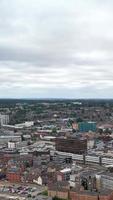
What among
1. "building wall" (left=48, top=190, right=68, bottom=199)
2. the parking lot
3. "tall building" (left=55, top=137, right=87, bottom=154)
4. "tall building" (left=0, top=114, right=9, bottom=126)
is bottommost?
the parking lot

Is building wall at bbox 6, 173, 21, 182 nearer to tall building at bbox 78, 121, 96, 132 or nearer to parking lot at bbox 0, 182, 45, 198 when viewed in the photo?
parking lot at bbox 0, 182, 45, 198

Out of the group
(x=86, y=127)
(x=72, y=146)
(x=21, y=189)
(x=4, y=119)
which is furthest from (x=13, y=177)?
(x=4, y=119)

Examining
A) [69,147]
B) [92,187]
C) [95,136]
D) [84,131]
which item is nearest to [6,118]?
[84,131]

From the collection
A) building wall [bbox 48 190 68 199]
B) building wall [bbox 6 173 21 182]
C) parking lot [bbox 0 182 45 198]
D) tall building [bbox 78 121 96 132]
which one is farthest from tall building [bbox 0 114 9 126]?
building wall [bbox 48 190 68 199]

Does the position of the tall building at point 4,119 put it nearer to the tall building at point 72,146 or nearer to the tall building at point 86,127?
the tall building at point 86,127

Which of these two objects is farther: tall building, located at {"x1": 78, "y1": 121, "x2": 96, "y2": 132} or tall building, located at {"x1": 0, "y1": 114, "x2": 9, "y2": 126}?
tall building, located at {"x1": 0, "y1": 114, "x2": 9, "y2": 126}

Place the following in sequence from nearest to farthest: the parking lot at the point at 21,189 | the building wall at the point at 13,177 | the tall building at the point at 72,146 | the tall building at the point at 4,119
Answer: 1. the parking lot at the point at 21,189
2. the building wall at the point at 13,177
3. the tall building at the point at 72,146
4. the tall building at the point at 4,119

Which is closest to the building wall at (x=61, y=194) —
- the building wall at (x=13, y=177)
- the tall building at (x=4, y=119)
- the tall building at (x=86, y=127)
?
the building wall at (x=13, y=177)

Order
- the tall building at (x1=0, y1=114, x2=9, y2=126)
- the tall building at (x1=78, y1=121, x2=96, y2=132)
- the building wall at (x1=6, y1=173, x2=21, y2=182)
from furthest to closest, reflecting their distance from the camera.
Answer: the tall building at (x1=0, y1=114, x2=9, y2=126) → the tall building at (x1=78, y1=121, x2=96, y2=132) → the building wall at (x1=6, y1=173, x2=21, y2=182)

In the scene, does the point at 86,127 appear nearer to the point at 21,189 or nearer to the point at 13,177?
the point at 13,177

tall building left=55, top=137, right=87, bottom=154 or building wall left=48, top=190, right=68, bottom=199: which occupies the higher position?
tall building left=55, top=137, right=87, bottom=154

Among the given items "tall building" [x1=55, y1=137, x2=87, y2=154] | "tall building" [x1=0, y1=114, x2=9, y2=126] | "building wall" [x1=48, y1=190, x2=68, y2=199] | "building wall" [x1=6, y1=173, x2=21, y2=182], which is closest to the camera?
"building wall" [x1=48, y1=190, x2=68, y2=199]
